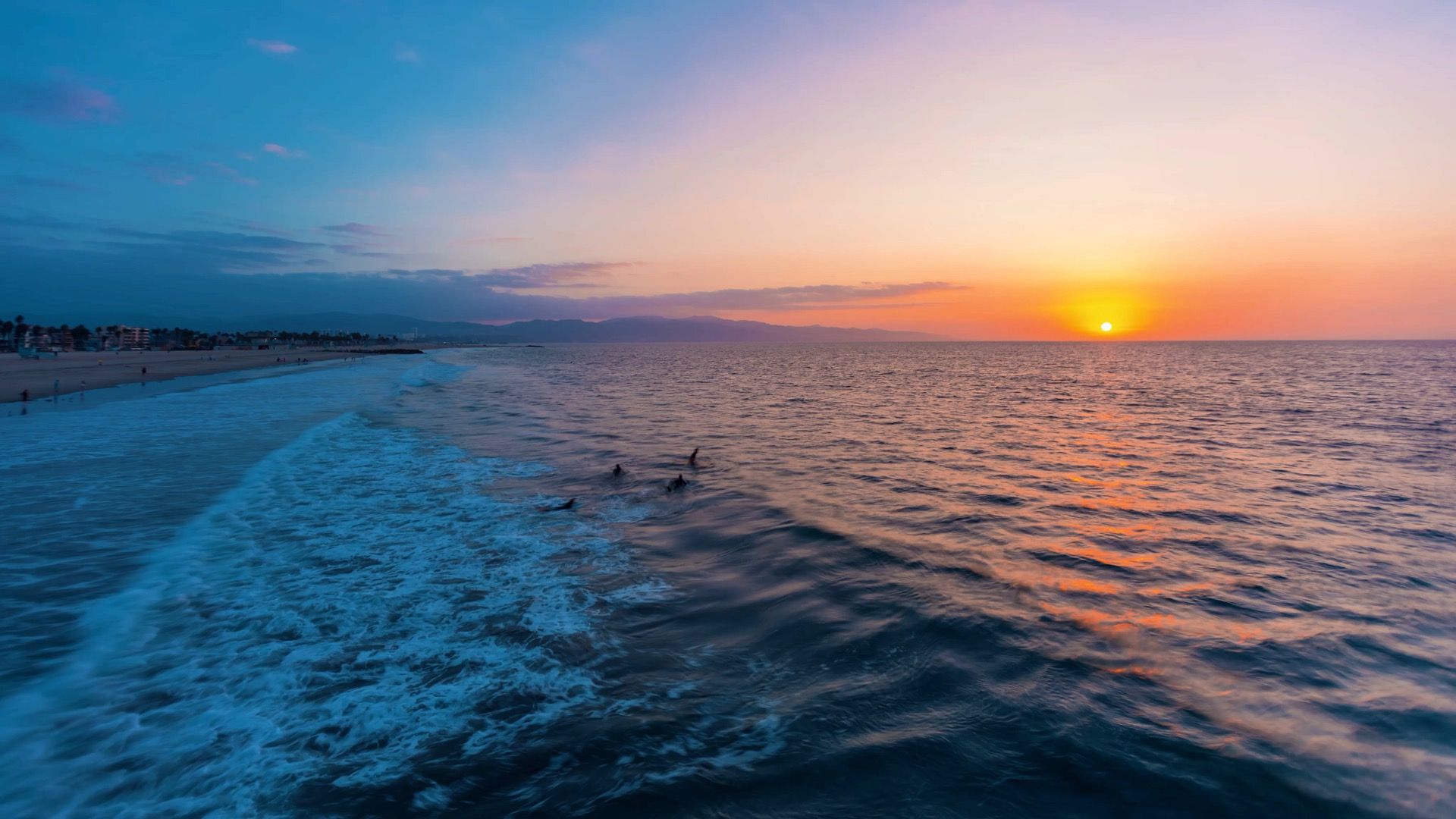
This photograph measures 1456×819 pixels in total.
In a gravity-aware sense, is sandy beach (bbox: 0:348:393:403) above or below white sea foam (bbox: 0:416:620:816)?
above

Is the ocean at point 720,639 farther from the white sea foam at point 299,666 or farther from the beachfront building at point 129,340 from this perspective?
the beachfront building at point 129,340

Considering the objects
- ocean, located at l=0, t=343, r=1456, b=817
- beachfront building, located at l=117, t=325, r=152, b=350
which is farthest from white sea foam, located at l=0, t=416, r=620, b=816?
beachfront building, located at l=117, t=325, r=152, b=350

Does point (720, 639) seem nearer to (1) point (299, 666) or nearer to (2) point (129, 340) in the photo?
(1) point (299, 666)

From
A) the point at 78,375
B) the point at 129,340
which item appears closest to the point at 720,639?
the point at 78,375

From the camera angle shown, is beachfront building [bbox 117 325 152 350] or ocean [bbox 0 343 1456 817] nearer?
ocean [bbox 0 343 1456 817]

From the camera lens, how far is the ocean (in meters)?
5.90

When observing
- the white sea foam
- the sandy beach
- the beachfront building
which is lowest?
the white sea foam

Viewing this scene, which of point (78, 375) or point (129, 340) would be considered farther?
point (129, 340)

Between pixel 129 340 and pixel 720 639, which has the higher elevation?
pixel 129 340

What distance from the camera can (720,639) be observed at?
880cm

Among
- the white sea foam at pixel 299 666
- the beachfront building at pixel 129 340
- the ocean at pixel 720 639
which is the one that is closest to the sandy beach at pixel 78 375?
the ocean at pixel 720 639

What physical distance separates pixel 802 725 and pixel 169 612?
9358mm

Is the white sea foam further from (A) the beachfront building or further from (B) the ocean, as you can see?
(A) the beachfront building

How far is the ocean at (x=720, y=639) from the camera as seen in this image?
5.90m
